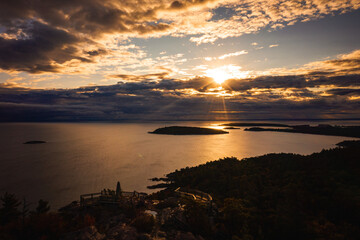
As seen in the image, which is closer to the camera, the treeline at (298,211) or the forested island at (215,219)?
the forested island at (215,219)

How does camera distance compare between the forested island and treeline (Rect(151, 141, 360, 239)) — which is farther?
treeline (Rect(151, 141, 360, 239))

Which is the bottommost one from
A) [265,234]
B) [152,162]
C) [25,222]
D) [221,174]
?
[152,162]

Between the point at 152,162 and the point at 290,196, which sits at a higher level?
the point at 290,196

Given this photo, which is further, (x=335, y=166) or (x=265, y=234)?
(x=335, y=166)

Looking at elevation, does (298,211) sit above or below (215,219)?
above

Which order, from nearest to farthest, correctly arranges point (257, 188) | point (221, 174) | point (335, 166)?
point (257, 188)
point (335, 166)
point (221, 174)

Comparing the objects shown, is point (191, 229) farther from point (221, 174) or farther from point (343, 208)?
point (221, 174)

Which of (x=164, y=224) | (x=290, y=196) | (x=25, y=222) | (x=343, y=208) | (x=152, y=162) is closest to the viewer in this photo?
(x=25, y=222)

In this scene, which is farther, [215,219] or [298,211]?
[215,219]

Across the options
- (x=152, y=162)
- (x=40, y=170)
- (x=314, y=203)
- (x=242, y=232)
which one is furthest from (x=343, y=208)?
(x=40, y=170)

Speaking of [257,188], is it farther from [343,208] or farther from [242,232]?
[242,232]
